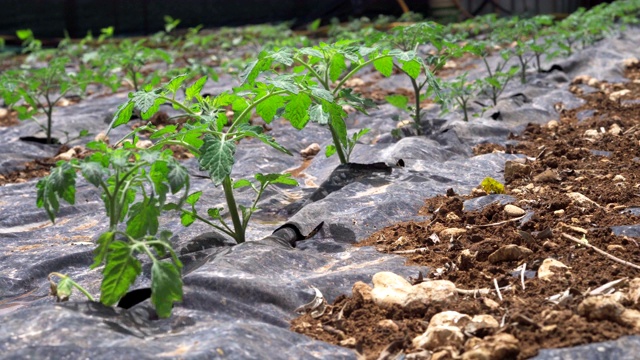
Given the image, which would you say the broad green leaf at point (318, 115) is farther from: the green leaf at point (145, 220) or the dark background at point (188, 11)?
the dark background at point (188, 11)

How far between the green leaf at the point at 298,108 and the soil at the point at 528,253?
1.73 feet

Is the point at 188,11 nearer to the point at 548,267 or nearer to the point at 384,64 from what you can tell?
the point at 384,64

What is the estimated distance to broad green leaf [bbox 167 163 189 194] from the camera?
2225 millimetres

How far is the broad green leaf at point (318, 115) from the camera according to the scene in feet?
10.6

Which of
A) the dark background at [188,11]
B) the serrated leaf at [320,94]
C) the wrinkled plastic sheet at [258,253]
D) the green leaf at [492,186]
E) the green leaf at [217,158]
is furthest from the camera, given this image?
the dark background at [188,11]

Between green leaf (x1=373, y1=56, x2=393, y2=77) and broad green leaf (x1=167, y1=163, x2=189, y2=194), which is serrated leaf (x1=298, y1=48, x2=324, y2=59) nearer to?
green leaf (x1=373, y1=56, x2=393, y2=77)

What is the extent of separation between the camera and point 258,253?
269 centimetres

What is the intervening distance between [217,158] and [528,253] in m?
1.03

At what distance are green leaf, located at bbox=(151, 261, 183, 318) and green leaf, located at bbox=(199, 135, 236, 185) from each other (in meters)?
0.51

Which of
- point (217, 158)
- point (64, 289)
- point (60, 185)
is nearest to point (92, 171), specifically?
point (60, 185)

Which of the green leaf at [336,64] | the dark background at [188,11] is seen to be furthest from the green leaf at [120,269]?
the dark background at [188,11]

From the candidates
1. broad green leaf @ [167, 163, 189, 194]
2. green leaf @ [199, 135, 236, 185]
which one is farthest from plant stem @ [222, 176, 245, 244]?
broad green leaf @ [167, 163, 189, 194]

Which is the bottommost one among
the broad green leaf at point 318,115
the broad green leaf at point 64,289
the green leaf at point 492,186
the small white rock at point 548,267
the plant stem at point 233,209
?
the green leaf at point 492,186

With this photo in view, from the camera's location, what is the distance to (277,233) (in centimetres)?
307
